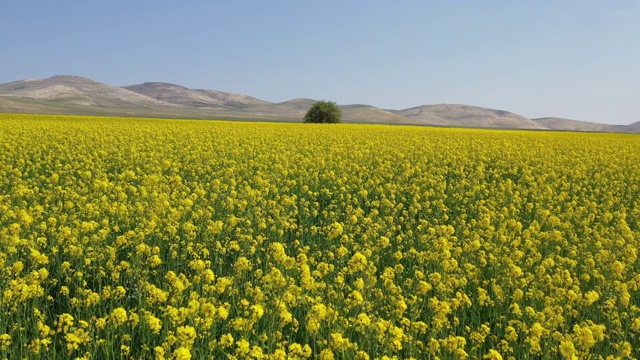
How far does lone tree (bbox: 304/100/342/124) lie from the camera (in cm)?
5906

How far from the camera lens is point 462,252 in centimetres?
738

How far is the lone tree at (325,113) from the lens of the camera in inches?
2325

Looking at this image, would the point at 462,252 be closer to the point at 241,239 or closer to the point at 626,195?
the point at 241,239

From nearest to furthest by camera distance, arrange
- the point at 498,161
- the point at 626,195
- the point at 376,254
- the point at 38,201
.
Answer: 1. the point at 376,254
2. the point at 38,201
3. the point at 626,195
4. the point at 498,161

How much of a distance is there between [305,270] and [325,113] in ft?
180

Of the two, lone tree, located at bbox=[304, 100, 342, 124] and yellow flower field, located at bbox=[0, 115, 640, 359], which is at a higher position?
lone tree, located at bbox=[304, 100, 342, 124]

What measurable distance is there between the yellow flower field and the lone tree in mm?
43671

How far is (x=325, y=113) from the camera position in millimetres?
59062

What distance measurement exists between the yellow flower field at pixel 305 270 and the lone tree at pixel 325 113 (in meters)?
43.7

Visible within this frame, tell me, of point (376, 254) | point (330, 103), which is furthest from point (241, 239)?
point (330, 103)

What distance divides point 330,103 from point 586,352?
5649 cm

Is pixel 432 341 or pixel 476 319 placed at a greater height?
pixel 432 341

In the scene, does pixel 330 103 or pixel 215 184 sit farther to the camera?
pixel 330 103

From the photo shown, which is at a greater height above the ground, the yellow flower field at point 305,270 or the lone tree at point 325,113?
the lone tree at point 325,113
